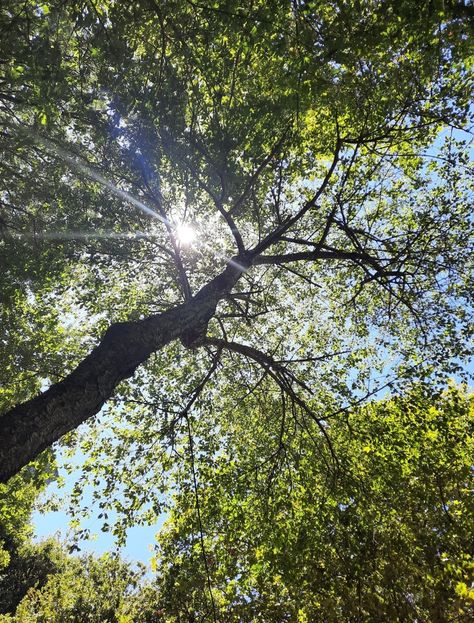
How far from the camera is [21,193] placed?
35.0 ft

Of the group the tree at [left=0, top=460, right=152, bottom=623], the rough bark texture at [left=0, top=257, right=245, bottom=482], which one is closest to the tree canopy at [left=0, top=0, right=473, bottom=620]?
the rough bark texture at [left=0, top=257, right=245, bottom=482]

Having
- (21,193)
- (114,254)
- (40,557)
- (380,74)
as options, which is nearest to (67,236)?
(114,254)

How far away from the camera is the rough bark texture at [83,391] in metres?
3.36

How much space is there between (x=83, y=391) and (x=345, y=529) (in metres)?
6.34

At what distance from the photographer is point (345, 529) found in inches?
285

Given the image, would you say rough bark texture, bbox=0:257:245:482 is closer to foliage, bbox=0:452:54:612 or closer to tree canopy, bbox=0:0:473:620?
tree canopy, bbox=0:0:473:620

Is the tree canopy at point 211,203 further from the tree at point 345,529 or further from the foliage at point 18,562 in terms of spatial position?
the foliage at point 18,562

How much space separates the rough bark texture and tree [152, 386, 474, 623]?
2.94 metres

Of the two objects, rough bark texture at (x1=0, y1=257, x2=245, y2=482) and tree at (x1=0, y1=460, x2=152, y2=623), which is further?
tree at (x1=0, y1=460, x2=152, y2=623)

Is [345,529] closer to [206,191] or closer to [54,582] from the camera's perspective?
[206,191]

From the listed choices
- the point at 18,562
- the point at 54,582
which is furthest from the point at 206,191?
the point at 18,562

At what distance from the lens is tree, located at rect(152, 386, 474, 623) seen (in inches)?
276

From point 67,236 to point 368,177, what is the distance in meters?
8.39

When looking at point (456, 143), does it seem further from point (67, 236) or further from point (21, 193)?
point (21, 193)
